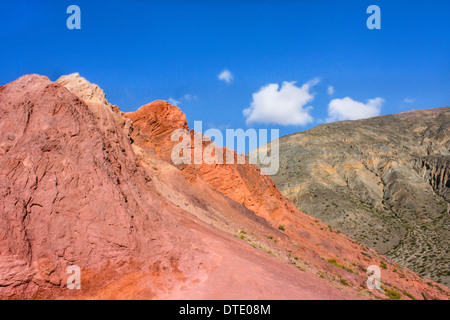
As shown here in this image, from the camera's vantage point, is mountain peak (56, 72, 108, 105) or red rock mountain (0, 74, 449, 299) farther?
mountain peak (56, 72, 108, 105)

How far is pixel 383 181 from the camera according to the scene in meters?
75.8

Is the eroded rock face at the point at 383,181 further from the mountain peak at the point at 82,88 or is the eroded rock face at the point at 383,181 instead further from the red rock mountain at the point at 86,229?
the mountain peak at the point at 82,88

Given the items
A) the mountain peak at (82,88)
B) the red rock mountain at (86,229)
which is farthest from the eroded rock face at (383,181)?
the mountain peak at (82,88)

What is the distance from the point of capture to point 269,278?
1036 centimetres

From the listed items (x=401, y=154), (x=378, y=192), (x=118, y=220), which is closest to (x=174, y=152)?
(x=118, y=220)

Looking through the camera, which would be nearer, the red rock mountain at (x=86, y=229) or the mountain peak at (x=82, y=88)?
the red rock mountain at (x=86, y=229)

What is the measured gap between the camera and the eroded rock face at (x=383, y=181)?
50.2 m

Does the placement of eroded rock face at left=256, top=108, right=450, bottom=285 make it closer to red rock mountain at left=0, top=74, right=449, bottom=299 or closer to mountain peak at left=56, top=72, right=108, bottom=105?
red rock mountain at left=0, top=74, right=449, bottom=299

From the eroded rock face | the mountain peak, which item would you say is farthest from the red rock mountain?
the eroded rock face

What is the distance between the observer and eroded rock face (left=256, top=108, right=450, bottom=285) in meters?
50.2

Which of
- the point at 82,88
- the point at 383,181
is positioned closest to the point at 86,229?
the point at 82,88

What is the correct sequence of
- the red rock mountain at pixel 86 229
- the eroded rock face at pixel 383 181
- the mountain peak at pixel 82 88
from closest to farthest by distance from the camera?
the red rock mountain at pixel 86 229 < the mountain peak at pixel 82 88 < the eroded rock face at pixel 383 181

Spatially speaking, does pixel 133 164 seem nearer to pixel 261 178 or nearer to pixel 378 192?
pixel 261 178
